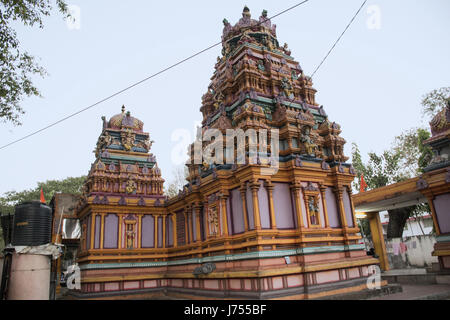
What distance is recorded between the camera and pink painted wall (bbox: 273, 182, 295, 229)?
13.2 metres

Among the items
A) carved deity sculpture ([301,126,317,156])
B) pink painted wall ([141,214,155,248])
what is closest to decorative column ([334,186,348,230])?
carved deity sculpture ([301,126,317,156])

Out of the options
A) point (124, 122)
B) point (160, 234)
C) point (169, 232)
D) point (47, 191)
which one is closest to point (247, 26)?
point (124, 122)

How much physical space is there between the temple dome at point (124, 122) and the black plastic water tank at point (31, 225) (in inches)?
690

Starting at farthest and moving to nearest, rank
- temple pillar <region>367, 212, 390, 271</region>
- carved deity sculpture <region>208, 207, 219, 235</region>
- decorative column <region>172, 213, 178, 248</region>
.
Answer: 1. temple pillar <region>367, 212, 390, 271</region>
2. decorative column <region>172, 213, 178, 248</region>
3. carved deity sculpture <region>208, 207, 219, 235</region>

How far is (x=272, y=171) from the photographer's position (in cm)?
1323

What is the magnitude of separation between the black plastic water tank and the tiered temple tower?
25.3 feet

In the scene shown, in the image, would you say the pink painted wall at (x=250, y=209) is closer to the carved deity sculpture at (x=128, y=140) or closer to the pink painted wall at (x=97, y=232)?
the pink painted wall at (x=97, y=232)

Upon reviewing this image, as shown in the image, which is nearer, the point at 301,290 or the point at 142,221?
the point at 301,290

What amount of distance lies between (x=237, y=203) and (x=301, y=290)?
164 inches

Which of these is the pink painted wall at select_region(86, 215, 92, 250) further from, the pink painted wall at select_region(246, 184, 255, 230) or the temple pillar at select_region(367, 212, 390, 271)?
the temple pillar at select_region(367, 212, 390, 271)

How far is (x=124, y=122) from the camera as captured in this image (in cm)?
2278

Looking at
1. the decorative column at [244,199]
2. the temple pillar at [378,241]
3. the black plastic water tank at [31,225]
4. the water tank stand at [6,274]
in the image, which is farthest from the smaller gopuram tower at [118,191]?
the temple pillar at [378,241]
